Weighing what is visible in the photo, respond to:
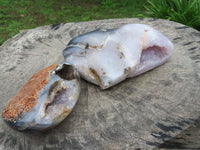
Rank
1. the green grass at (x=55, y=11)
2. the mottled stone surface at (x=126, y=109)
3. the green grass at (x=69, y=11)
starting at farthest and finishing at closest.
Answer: the green grass at (x=55, y=11)
the green grass at (x=69, y=11)
the mottled stone surface at (x=126, y=109)

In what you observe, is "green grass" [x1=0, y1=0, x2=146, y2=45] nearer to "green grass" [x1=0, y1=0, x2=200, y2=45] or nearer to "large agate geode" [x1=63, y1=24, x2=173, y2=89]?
"green grass" [x1=0, y1=0, x2=200, y2=45]

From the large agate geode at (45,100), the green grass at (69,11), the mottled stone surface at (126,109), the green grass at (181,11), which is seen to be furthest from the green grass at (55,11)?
the large agate geode at (45,100)

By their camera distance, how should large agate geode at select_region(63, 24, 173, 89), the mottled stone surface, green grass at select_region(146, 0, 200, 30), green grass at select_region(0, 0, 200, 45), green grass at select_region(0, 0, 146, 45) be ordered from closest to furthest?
the mottled stone surface → large agate geode at select_region(63, 24, 173, 89) → green grass at select_region(146, 0, 200, 30) → green grass at select_region(0, 0, 200, 45) → green grass at select_region(0, 0, 146, 45)

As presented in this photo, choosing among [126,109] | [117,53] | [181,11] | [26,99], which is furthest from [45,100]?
[181,11]

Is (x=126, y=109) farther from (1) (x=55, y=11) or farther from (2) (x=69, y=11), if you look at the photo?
(1) (x=55, y=11)

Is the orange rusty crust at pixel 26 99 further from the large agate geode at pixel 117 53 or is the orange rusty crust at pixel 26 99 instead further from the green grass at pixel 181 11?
the green grass at pixel 181 11

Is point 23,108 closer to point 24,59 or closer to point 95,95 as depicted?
point 95,95

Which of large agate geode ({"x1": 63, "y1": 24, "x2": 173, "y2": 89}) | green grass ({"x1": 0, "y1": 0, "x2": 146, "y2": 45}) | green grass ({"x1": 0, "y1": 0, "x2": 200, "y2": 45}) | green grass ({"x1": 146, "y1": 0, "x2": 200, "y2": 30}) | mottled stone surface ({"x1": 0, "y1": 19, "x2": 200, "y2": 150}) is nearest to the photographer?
mottled stone surface ({"x1": 0, "y1": 19, "x2": 200, "y2": 150})

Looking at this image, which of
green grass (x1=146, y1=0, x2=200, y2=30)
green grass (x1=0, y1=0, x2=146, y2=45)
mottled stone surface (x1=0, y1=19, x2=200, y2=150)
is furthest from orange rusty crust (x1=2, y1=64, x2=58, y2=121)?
green grass (x1=0, y1=0, x2=146, y2=45)
